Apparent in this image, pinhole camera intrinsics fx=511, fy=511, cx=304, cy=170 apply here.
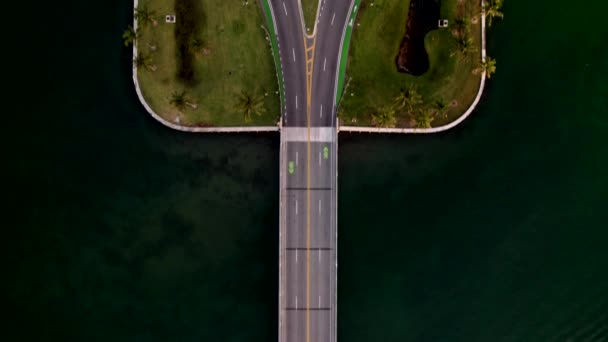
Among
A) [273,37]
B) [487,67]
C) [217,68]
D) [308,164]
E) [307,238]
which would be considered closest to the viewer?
[487,67]

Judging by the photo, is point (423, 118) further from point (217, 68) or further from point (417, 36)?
point (217, 68)

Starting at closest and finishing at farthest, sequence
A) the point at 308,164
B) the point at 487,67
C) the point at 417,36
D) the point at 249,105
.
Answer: the point at 249,105
the point at 487,67
the point at 308,164
the point at 417,36

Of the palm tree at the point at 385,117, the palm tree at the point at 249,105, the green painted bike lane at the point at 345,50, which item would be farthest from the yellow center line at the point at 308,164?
the palm tree at the point at 385,117

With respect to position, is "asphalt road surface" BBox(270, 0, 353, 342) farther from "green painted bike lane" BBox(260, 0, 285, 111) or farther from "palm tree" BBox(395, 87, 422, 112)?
"palm tree" BBox(395, 87, 422, 112)

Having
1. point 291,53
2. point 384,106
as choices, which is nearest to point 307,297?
point 384,106

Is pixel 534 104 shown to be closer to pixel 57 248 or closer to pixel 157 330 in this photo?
pixel 157 330

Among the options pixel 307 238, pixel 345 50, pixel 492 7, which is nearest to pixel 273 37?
pixel 345 50
